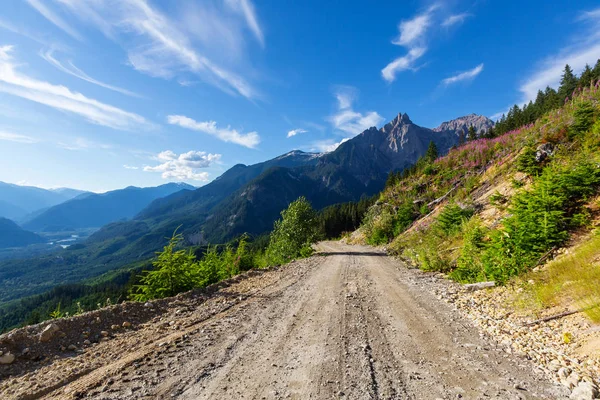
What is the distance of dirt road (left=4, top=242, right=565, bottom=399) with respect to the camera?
3967mm

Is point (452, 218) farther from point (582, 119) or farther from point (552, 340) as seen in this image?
point (552, 340)

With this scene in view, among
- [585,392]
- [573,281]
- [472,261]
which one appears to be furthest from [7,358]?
[472,261]

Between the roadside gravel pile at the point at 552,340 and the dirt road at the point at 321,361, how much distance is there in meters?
0.28

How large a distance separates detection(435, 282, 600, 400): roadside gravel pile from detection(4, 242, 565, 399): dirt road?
28 centimetres

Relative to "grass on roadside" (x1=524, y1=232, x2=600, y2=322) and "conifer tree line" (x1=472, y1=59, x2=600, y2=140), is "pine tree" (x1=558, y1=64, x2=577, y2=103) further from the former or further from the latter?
"grass on roadside" (x1=524, y1=232, x2=600, y2=322)

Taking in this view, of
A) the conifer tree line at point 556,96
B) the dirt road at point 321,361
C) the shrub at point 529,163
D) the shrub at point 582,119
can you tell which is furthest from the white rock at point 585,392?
the conifer tree line at point 556,96

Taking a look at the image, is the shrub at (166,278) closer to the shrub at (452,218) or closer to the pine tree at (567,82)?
the shrub at (452,218)

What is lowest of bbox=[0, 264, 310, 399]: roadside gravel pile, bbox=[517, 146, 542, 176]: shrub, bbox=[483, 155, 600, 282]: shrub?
bbox=[0, 264, 310, 399]: roadside gravel pile

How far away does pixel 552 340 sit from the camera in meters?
4.98

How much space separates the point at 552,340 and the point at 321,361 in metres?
4.34

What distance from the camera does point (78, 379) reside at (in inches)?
169

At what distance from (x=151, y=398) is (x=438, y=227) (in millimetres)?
20199

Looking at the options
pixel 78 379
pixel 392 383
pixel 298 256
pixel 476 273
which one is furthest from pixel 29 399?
pixel 298 256

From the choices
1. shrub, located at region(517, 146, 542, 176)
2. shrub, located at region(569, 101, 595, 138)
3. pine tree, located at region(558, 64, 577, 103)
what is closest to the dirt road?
shrub, located at region(517, 146, 542, 176)
